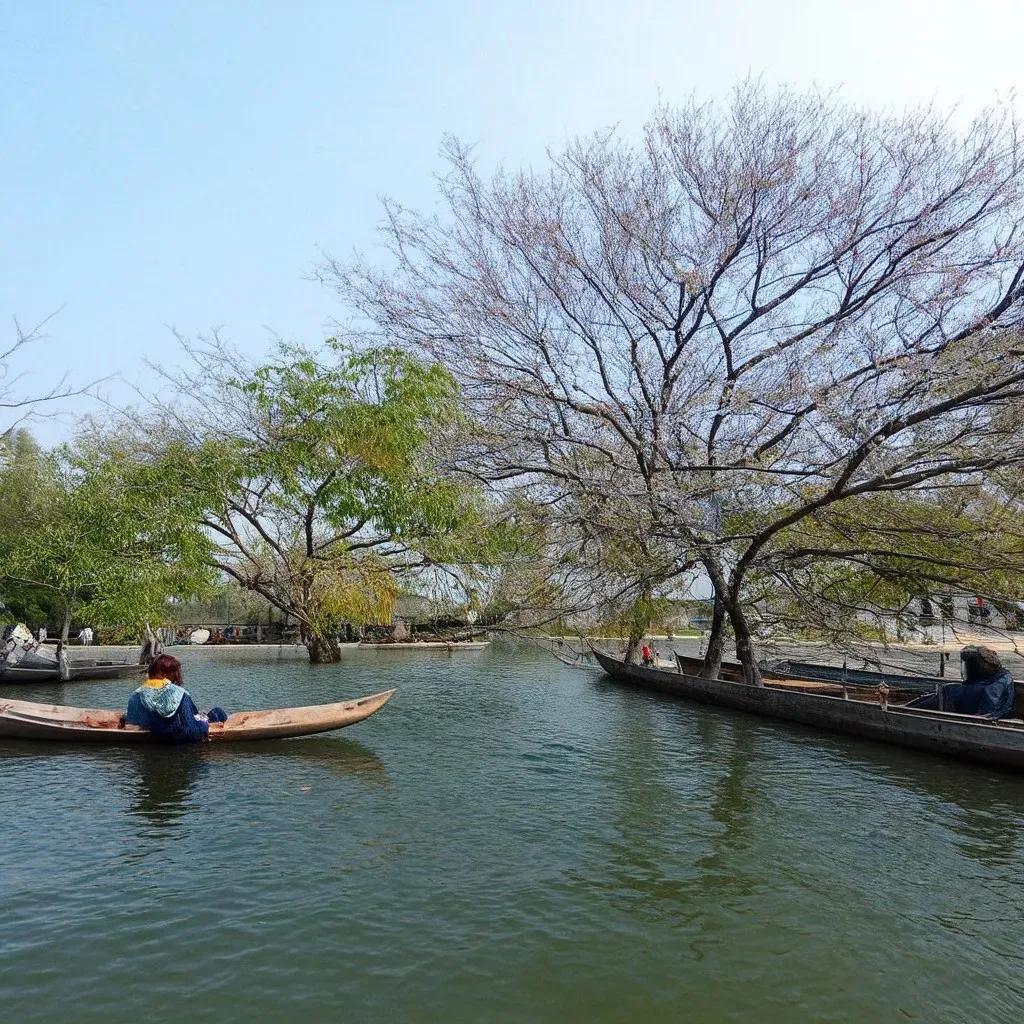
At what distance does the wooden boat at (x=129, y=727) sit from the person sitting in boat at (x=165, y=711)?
16cm

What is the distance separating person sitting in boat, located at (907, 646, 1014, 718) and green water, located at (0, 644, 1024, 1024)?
1438 millimetres

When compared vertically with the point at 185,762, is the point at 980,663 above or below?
above

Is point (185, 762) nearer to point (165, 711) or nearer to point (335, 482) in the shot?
point (165, 711)

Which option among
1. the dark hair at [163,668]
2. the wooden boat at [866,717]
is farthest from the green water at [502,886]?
the dark hair at [163,668]

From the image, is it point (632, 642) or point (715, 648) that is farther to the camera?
point (632, 642)

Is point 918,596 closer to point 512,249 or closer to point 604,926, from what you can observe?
point 512,249

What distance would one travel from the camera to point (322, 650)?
1072 inches

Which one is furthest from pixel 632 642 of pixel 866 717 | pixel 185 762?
pixel 185 762

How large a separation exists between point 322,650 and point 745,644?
1555 centimetres

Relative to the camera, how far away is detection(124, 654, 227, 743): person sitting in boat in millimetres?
10828

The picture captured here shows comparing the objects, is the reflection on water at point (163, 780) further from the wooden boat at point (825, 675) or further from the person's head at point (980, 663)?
the wooden boat at point (825, 675)

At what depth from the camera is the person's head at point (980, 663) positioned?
39.3 ft

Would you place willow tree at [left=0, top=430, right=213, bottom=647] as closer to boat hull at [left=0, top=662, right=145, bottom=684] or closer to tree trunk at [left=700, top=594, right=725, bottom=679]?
boat hull at [left=0, top=662, right=145, bottom=684]

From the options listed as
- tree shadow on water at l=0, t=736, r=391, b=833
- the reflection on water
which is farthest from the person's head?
the reflection on water
